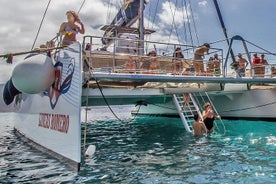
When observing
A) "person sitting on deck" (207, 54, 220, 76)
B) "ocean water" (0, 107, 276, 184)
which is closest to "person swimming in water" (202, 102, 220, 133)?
"person sitting on deck" (207, 54, 220, 76)

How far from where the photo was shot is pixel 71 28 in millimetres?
8188

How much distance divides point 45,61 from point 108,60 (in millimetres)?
6089

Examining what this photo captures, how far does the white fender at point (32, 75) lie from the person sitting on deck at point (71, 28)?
1.11 meters

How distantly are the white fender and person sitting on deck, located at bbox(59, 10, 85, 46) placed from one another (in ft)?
3.65

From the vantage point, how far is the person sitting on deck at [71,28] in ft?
26.7

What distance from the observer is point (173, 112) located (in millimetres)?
20750

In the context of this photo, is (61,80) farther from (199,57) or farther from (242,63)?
(242,63)

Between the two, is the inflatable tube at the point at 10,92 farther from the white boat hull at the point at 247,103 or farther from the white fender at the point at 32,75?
the white boat hull at the point at 247,103

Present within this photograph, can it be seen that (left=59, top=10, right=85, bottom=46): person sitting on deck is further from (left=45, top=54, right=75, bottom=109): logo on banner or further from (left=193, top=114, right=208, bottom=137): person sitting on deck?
(left=193, top=114, right=208, bottom=137): person sitting on deck

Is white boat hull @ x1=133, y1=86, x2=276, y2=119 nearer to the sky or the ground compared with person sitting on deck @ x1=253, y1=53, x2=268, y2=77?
nearer to the ground

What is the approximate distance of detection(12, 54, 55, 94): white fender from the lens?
688cm

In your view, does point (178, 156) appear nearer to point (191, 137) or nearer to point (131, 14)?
point (191, 137)

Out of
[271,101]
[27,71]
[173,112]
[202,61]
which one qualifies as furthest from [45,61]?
[173,112]

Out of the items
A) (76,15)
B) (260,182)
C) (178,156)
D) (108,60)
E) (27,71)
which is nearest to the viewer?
(260,182)
